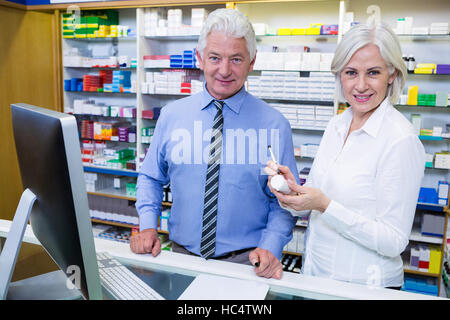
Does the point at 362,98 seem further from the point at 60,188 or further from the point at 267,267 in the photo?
the point at 60,188

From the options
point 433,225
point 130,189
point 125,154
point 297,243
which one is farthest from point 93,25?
point 433,225

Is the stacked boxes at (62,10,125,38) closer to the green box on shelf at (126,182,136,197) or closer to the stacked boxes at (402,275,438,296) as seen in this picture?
the green box on shelf at (126,182,136,197)

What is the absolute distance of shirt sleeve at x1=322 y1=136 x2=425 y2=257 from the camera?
1335mm

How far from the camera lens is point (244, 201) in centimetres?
169

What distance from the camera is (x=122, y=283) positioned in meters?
1.26

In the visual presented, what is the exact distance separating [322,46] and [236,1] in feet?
3.14

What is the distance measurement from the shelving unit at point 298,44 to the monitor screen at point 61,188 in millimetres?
3074

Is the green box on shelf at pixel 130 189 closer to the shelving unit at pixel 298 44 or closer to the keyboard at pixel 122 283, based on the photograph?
the shelving unit at pixel 298 44

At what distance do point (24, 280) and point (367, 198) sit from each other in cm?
119

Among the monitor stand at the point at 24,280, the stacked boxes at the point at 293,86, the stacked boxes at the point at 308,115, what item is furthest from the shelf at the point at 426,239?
the monitor stand at the point at 24,280

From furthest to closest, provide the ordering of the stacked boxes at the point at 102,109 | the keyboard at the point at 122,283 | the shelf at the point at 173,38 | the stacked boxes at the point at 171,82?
the stacked boxes at the point at 102,109 < the shelf at the point at 173,38 < the stacked boxes at the point at 171,82 < the keyboard at the point at 122,283

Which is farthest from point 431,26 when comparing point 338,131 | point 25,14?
point 25,14

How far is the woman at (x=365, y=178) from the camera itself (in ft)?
4.42
